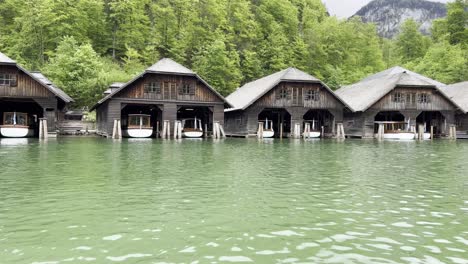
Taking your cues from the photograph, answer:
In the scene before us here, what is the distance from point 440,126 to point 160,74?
3521cm

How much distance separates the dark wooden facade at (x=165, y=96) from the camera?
39719mm

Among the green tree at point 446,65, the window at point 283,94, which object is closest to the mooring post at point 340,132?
the window at point 283,94

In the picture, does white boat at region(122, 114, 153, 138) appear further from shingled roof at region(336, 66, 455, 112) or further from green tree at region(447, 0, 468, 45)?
green tree at region(447, 0, 468, 45)

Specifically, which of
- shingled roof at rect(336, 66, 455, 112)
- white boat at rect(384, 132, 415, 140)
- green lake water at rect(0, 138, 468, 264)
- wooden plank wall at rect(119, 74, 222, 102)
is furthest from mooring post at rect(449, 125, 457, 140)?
green lake water at rect(0, 138, 468, 264)

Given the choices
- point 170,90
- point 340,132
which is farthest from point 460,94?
point 170,90

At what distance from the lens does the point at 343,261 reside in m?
6.04

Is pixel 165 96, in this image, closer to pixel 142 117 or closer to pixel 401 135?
pixel 142 117

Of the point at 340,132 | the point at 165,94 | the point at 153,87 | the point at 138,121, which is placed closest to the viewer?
the point at 153,87

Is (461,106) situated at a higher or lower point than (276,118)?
higher

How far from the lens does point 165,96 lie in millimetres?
41062

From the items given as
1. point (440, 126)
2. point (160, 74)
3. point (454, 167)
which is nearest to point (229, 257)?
point (454, 167)

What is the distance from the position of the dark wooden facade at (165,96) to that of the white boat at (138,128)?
153 centimetres

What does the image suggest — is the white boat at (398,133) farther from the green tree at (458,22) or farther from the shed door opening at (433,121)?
the green tree at (458,22)

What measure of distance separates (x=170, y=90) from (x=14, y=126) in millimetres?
14153
